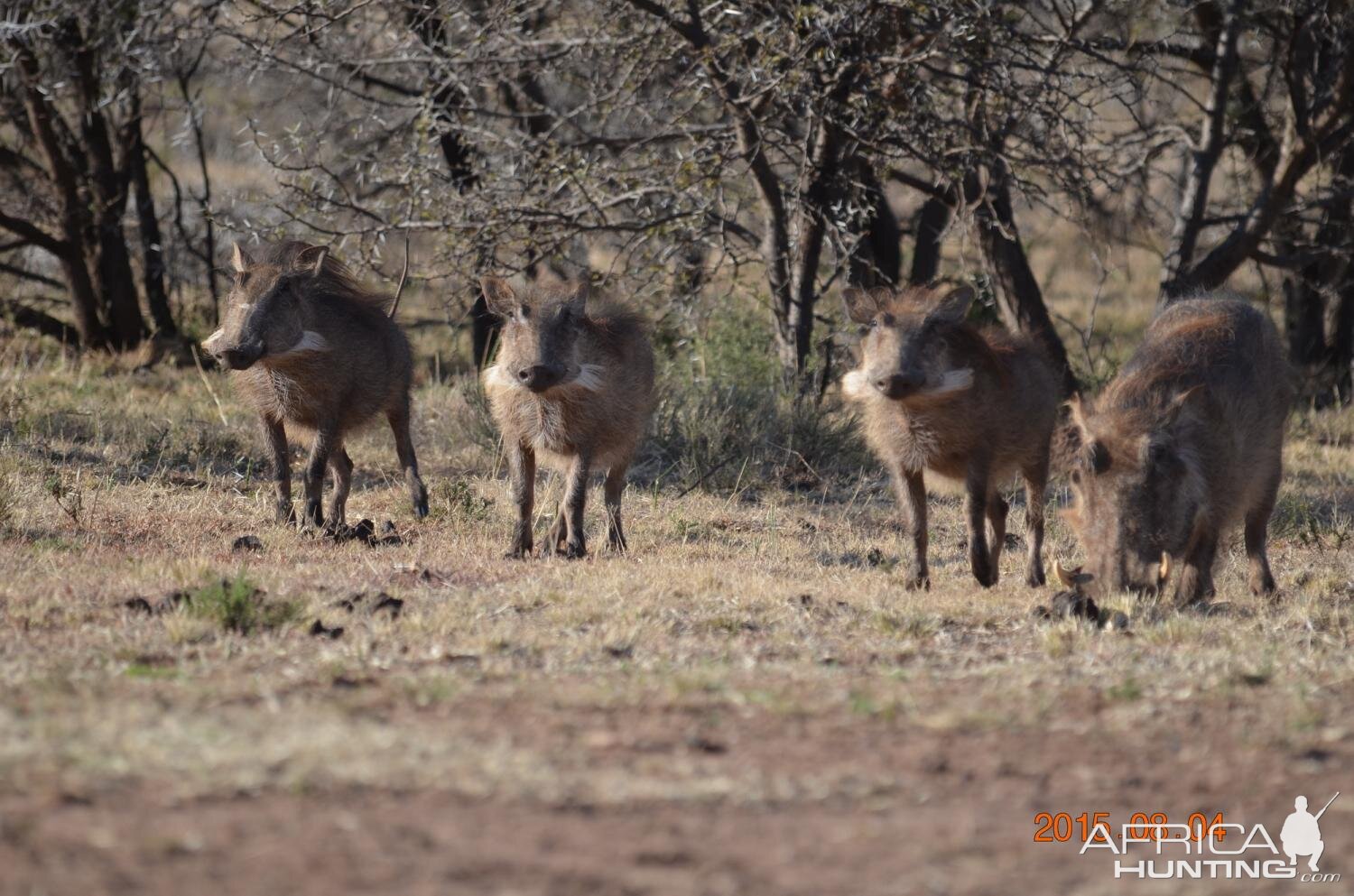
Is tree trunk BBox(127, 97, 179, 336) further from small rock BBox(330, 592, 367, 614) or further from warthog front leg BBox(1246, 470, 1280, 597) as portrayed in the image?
warthog front leg BBox(1246, 470, 1280, 597)

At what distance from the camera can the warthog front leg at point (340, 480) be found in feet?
23.6

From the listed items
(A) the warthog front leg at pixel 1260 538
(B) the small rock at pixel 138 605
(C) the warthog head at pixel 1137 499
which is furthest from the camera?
(A) the warthog front leg at pixel 1260 538

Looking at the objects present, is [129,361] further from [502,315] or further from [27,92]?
[502,315]

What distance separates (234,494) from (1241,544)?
15.8ft

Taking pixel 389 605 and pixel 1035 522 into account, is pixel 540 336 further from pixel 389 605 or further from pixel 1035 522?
pixel 1035 522

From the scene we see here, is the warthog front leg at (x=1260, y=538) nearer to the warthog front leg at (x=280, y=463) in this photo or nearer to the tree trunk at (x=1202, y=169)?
the tree trunk at (x=1202, y=169)

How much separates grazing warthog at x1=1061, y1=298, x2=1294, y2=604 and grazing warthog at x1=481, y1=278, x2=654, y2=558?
198cm

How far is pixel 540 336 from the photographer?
6.54m

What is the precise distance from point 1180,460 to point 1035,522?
110 centimetres

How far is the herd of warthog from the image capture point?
582cm

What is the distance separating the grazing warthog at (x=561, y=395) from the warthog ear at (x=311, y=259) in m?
0.92

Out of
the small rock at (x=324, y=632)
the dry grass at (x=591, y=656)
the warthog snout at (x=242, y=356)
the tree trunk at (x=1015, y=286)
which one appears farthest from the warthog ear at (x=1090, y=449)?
the tree trunk at (x=1015, y=286)

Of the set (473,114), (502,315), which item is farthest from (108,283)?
(502,315)

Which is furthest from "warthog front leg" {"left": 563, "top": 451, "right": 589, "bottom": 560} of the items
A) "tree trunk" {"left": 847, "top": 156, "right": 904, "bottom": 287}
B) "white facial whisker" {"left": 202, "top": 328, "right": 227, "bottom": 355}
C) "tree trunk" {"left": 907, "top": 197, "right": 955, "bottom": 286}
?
"tree trunk" {"left": 907, "top": 197, "right": 955, "bottom": 286}
